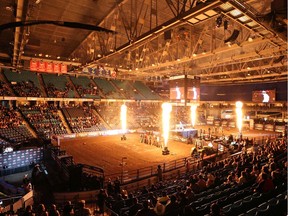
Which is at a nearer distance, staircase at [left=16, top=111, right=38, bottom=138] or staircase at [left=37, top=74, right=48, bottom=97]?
staircase at [left=16, top=111, right=38, bottom=138]

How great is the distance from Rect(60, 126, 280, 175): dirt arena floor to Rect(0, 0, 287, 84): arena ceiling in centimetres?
853

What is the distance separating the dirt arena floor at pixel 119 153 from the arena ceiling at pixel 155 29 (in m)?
8.53

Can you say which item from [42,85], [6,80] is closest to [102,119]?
[42,85]

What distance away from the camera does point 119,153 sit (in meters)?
21.7

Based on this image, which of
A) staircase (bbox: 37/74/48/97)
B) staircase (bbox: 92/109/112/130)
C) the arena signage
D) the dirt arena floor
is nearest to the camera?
the dirt arena floor

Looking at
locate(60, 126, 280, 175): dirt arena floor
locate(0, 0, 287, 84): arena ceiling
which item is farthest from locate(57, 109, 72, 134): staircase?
locate(0, 0, 287, 84): arena ceiling

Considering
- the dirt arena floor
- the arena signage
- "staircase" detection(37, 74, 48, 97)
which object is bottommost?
the dirt arena floor

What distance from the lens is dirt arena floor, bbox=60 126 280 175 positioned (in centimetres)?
1811

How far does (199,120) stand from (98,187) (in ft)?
129

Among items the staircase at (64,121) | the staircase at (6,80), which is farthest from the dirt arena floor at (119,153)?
the staircase at (6,80)

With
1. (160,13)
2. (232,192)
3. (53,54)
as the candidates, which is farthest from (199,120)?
(232,192)

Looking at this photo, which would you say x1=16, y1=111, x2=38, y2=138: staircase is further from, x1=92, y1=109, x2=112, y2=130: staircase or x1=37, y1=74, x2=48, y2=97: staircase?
x1=92, y1=109, x2=112, y2=130: staircase

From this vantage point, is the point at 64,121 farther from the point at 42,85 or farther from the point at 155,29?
the point at 155,29

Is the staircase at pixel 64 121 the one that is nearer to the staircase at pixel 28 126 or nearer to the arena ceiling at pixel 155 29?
the staircase at pixel 28 126
